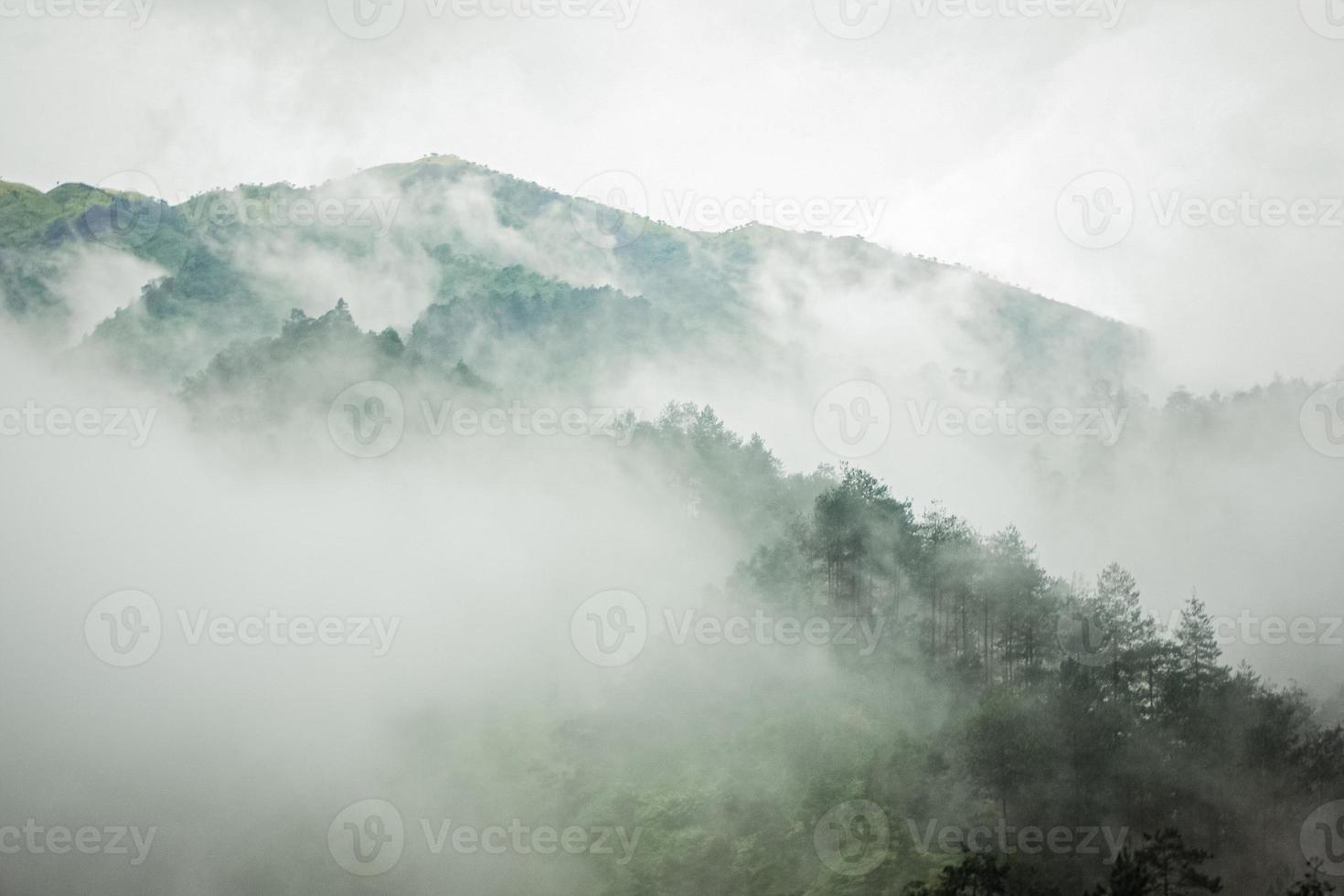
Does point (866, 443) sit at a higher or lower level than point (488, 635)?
higher

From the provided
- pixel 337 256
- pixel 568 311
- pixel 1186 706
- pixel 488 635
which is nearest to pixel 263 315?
pixel 337 256

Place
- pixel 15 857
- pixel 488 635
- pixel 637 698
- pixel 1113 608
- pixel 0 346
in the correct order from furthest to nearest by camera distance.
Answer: pixel 0 346
pixel 488 635
pixel 637 698
pixel 15 857
pixel 1113 608

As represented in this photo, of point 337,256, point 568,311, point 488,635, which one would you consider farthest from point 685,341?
point 488,635

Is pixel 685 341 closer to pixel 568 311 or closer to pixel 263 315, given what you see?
pixel 568 311

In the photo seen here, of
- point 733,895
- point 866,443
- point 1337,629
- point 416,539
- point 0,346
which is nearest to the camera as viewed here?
point 733,895

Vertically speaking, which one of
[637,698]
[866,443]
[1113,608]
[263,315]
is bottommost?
[637,698]

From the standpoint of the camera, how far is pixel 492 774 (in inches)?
2712

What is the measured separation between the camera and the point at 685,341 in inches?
6949

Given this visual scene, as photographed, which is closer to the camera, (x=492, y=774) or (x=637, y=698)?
(x=492, y=774)

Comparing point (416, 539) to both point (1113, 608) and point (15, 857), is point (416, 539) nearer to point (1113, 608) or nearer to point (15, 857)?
point (15, 857)

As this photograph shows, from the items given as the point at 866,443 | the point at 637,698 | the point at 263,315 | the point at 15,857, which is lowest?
the point at 15,857

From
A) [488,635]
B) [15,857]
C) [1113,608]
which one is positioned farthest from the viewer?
[488,635]

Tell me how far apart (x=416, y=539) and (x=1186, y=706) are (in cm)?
7795

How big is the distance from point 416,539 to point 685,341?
291ft
